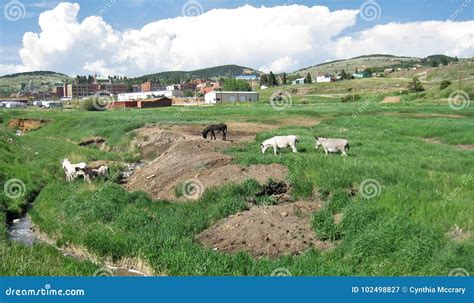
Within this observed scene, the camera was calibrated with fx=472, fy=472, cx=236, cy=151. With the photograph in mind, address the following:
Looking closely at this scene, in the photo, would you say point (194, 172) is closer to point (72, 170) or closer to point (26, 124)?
point (72, 170)

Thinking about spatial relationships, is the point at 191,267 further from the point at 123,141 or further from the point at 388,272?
the point at 123,141

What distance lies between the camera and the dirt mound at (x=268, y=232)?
485 inches

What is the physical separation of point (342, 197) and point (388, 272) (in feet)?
14.2

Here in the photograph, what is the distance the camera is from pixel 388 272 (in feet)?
33.1

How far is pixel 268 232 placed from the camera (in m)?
13.0

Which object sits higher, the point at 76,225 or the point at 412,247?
the point at 412,247

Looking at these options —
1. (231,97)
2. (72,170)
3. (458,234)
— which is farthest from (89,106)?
(458,234)

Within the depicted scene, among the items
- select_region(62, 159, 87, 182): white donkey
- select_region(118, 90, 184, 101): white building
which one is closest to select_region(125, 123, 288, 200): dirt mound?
select_region(62, 159, 87, 182): white donkey

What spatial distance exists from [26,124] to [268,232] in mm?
62126

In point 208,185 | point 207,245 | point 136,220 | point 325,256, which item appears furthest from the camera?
point 208,185

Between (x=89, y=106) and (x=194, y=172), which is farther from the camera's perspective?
(x=89, y=106)

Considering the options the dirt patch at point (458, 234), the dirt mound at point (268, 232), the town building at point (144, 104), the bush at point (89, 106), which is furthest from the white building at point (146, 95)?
the dirt patch at point (458, 234)

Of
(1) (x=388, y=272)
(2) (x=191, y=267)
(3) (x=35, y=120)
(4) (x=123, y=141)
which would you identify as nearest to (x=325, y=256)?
(1) (x=388, y=272)

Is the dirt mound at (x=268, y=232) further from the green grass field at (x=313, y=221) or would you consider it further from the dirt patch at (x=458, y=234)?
the dirt patch at (x=458, y=234)
